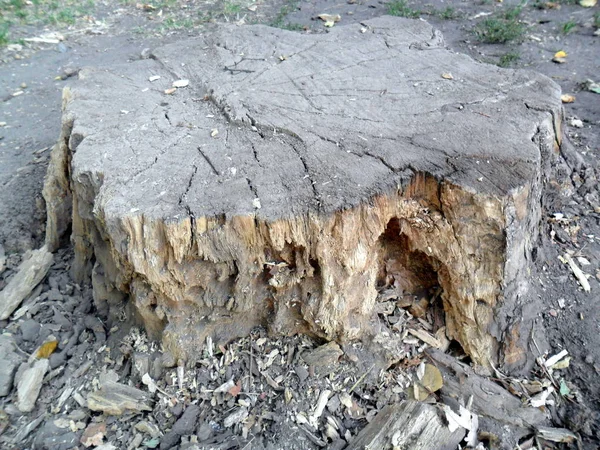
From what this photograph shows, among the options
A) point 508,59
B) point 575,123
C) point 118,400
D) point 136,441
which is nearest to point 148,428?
point 136,441

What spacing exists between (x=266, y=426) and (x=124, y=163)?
1.17 metres

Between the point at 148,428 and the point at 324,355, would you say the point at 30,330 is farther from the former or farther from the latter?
the point at 324,355

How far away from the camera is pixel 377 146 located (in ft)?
6.82

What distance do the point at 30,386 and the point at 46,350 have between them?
211 millimetres

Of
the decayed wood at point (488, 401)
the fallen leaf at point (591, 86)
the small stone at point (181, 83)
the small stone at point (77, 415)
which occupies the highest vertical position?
the small stone at point (181, 83)

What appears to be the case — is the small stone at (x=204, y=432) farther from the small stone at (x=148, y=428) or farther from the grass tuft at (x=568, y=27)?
the grass tuft at (x=568, y=27)

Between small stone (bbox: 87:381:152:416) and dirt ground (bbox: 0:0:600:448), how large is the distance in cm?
8

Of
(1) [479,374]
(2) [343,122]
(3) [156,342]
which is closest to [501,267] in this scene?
(1) [479,374]

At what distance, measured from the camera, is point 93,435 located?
81.3 inches

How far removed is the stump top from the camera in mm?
1924

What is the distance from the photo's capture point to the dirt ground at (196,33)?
7.06 ft

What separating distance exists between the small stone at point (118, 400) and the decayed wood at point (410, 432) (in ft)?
2.75

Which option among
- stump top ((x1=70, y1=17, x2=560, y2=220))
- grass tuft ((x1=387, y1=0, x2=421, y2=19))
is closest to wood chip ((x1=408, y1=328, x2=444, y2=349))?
stump top ((x1=70, y1=17, x2=560, y2=220))

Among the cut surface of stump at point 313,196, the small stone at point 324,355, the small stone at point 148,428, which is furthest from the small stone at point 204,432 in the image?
the small stone at point 324,355
